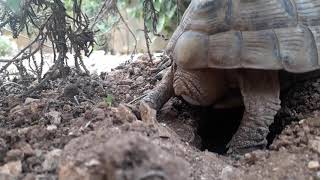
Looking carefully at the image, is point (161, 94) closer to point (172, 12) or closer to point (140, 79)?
point (140, 79)

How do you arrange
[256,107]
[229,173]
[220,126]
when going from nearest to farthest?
[229,173] < [256,107] < [220,126]

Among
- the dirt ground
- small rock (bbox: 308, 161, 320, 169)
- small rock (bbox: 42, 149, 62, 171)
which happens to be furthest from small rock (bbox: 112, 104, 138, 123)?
small rock (bbox: 308, 161, 320, 169)

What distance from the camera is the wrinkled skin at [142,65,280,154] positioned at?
248cm

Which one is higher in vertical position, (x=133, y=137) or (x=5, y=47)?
(x=133, y=137)

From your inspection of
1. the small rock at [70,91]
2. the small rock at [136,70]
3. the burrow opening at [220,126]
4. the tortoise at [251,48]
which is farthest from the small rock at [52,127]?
the small rock at [136,70]

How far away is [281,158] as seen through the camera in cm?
200

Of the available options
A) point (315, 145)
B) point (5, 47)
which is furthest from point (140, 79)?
point (5, 47)

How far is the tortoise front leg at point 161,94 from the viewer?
2.75m

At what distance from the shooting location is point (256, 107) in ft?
8.19

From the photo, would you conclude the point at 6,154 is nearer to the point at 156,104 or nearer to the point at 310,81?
the point at 156,104

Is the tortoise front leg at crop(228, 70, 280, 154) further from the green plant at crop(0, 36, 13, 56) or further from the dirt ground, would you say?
the green plant at crop(0, 36, 13, 56)

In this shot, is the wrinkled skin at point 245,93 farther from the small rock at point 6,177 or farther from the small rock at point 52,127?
the small rock at point 6,177

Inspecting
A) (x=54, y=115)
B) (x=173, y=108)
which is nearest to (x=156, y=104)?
(x=173, y=108)

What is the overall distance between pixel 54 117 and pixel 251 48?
97 cm
